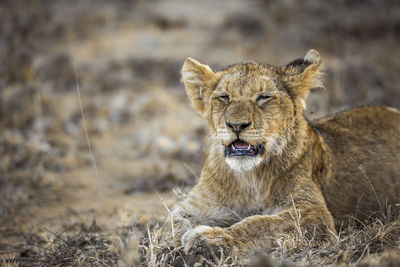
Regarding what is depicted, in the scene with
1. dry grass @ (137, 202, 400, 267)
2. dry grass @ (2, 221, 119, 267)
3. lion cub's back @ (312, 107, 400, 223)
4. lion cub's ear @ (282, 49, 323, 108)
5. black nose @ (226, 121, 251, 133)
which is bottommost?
dry grass @ (2, 221, 119, 267)

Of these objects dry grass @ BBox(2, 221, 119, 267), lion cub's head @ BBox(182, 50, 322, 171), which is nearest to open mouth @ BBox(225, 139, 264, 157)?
lion cub's head @ BBox(182, 50, 322, 171)

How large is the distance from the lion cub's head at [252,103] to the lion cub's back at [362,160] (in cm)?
63

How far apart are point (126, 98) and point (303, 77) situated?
5.74m

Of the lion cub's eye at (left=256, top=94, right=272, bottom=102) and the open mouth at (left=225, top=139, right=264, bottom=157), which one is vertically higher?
the lion cub's eye at (left=256, top=94, right=272, bottom=102)

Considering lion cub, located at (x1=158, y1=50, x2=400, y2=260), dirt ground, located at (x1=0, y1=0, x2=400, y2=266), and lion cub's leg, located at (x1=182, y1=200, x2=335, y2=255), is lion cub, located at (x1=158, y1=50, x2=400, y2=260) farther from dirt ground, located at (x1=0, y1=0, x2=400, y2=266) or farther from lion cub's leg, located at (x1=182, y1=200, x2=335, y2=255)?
dirt ground, located at (x1=0, y1=0, x2=400, y2=266)

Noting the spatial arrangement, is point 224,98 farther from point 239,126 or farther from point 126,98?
point 126,98

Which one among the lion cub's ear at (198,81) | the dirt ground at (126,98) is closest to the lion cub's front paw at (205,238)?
the dirt ground at (126,98)

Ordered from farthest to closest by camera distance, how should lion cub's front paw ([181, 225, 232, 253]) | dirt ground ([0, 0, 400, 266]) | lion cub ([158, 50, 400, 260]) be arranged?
dirt ground ([0, 0, 400, 266]) < lion cub ([158, 50, 400, 260]) < lion cub's front paw ([181, 225, 232, 253])

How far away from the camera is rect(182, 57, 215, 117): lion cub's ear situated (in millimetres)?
3938

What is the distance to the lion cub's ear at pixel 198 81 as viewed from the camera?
→ 3.94 metres

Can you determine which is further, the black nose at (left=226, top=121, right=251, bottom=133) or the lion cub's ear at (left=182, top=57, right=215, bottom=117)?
the lion cub's ear at (left=182, top=57, right=215, bottom=117)

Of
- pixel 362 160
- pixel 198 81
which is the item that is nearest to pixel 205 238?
pixel 198 81

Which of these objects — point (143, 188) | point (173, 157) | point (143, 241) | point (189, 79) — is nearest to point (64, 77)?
point (173, 157)

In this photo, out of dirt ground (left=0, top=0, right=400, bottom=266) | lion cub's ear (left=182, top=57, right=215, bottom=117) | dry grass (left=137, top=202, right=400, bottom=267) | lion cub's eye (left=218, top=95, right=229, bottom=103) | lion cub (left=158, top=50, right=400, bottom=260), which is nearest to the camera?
dry grass (left=137, top=202, right=400, bottom=267)
